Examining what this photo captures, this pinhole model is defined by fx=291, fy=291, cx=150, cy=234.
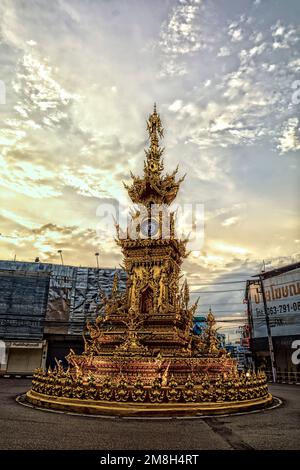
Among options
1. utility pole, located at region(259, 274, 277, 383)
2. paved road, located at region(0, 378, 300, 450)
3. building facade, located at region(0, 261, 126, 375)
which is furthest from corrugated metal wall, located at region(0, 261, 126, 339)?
paved road, located at region(0, 378, 300, 450)

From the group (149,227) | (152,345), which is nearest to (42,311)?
Result: (149,227)

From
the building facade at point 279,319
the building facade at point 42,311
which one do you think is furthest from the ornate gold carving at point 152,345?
the building facade at point 42,311

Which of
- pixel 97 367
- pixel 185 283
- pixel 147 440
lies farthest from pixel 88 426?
pixel 185 283

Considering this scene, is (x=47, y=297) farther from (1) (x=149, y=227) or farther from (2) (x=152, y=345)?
(2) (x=152, y=345)

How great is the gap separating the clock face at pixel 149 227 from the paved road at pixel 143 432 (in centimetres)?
976

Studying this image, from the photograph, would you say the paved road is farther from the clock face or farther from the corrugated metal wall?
the corrugated metal wall

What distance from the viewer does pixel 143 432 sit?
6.80 metres

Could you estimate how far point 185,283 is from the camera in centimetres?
1689

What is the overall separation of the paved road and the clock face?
976 centimetres

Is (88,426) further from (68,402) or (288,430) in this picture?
(288,430)

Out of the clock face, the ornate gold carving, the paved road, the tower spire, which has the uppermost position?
the tower spire

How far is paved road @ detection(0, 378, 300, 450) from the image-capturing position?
580 centimetres

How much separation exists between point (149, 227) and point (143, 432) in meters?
11.0
